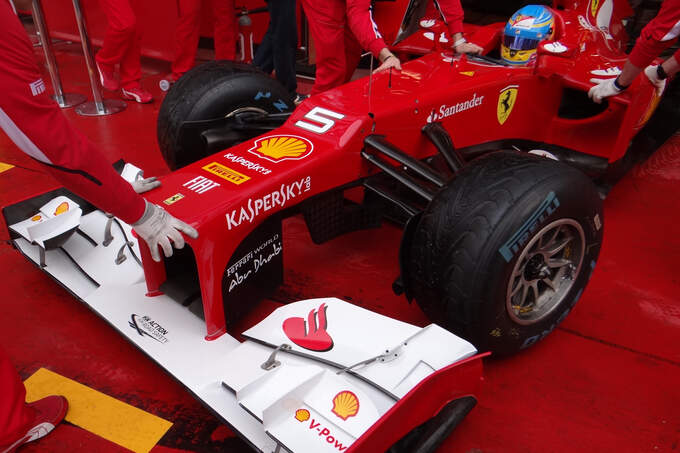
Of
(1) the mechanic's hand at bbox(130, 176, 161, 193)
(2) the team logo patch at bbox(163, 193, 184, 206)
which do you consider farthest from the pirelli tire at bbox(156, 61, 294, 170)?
(2) the team logo patch at bbox(163, 193, 184, 206)

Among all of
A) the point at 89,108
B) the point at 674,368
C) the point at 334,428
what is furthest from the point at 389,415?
the point at 89,108

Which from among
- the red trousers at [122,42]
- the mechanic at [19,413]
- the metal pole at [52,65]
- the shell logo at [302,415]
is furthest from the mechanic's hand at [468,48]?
the metal pole at [52,65]

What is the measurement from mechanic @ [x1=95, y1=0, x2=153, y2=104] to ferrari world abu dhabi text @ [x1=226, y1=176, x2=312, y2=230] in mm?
3319

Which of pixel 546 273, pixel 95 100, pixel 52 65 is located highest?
pixel 546 273

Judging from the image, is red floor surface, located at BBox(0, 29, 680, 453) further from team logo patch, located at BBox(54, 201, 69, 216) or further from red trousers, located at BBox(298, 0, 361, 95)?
red trousers, located at BBox(298, 0, 361, 95)

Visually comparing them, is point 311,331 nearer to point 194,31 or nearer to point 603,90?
point 603,90

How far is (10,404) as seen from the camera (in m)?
1.63

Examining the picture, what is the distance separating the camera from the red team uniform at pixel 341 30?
3043mm

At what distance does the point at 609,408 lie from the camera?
6.40 ft

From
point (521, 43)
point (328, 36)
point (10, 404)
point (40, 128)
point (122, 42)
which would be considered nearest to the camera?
point (40, 128)

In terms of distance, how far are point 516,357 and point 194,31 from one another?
4.37 m

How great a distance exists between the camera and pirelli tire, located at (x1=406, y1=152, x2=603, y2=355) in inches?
67.5

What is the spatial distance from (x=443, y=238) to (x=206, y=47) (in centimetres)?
610

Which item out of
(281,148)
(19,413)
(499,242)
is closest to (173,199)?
(281,148)
